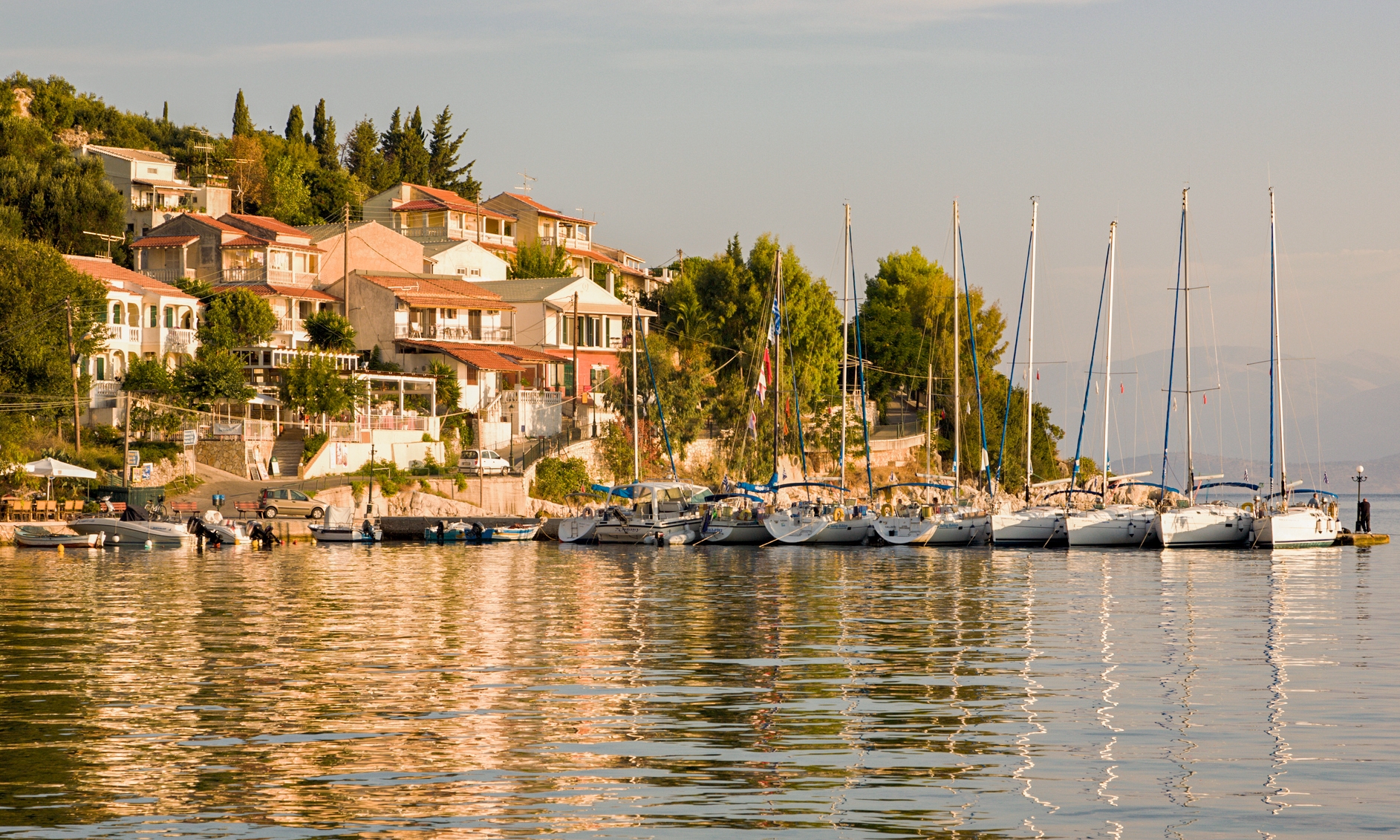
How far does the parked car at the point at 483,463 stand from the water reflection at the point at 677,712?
36.6m

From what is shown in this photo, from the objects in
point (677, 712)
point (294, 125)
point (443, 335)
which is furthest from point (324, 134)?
point (677, 712)

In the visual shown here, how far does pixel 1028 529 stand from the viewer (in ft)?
214

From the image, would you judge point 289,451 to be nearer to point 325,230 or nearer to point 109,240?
point 325,230

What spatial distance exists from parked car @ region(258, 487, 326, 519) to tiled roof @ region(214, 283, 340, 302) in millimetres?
19345

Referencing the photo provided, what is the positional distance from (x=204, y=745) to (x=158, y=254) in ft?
269

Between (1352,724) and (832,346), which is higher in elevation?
(832,346)

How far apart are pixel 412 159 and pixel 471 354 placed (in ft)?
180

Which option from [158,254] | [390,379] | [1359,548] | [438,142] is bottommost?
[1359,548]

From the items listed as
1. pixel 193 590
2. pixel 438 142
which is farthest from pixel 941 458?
pixel 193 590

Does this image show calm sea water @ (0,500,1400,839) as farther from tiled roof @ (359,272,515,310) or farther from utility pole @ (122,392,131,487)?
tiled roof @ (359,272,515,310)

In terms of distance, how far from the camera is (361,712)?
1895cm

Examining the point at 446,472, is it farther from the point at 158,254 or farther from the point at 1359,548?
the point at 1359,548

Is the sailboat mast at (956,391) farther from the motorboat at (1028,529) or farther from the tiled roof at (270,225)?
the tiled roof at (270,225)

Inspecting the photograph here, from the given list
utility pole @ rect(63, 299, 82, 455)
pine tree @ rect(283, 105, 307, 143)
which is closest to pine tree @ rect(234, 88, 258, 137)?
pine tree @ rect(283, 105, 307, 143)
